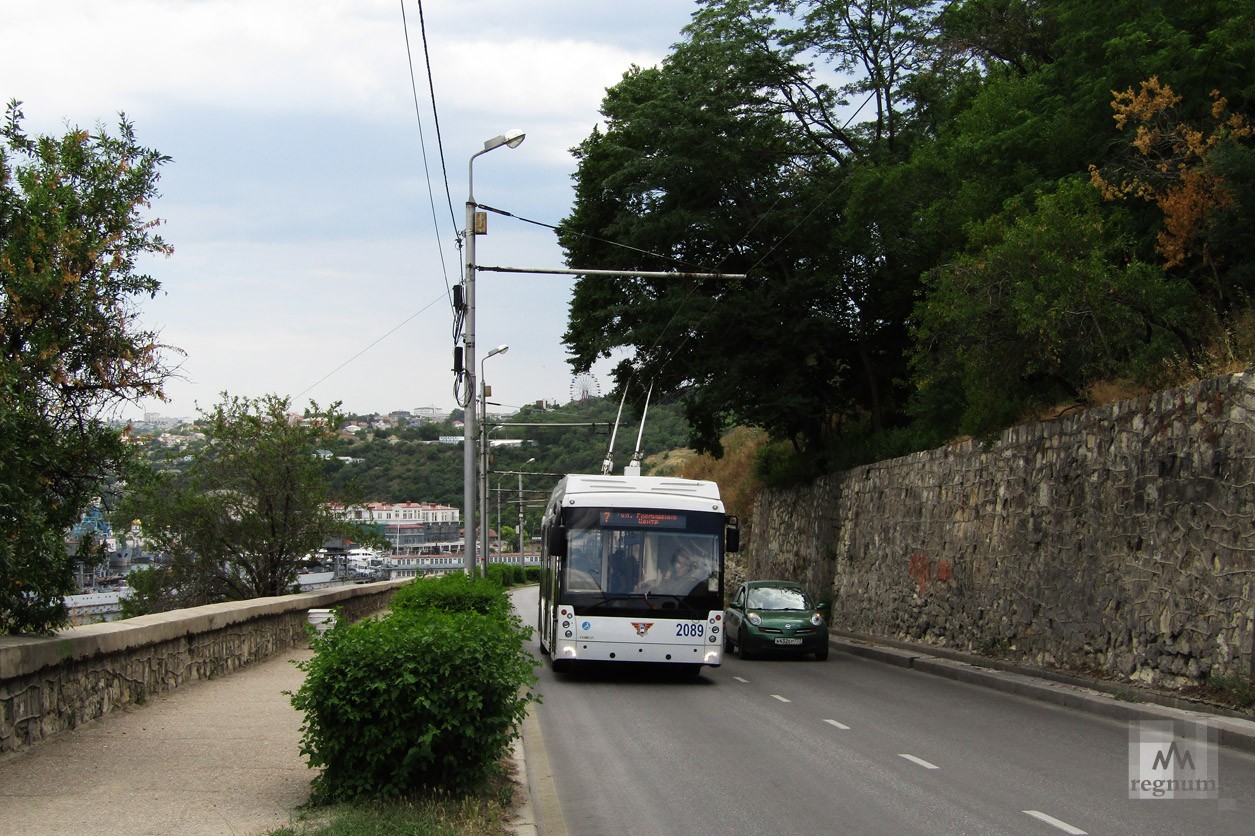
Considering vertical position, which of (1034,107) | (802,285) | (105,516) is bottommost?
(105,516)

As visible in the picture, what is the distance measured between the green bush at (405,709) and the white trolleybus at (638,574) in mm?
9881

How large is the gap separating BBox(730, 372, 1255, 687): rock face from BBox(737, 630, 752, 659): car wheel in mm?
3757

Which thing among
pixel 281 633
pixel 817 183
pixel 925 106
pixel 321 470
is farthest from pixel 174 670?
pixel 925 106

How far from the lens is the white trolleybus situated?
691 inches

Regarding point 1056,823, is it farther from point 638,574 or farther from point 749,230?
point 749,230

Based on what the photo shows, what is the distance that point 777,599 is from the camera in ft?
79.5

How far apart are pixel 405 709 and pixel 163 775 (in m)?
1.96

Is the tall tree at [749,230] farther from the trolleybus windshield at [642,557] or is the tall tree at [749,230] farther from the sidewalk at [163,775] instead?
the sidewalk at [163,775]

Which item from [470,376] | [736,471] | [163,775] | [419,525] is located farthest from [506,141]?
[419,525]

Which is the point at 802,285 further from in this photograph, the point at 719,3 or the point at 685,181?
the point at 719,3

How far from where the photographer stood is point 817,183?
3189 cm

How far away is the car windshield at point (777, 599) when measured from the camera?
23.9 m

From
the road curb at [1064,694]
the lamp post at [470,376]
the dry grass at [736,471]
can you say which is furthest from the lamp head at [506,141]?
the dry grass at [736,471]

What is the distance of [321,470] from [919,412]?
1462cm
